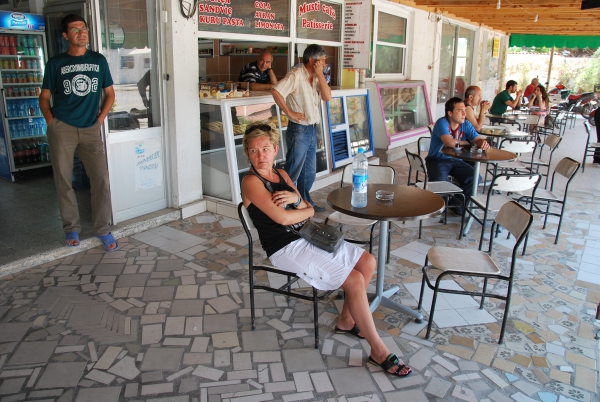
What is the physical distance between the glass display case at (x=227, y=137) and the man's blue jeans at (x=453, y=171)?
173cm

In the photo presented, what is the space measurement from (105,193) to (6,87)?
10.7 ft

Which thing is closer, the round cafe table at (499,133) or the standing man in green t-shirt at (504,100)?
the round cafe table at (499,133)

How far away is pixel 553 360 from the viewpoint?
2.72 metres

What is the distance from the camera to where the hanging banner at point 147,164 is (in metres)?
4.62

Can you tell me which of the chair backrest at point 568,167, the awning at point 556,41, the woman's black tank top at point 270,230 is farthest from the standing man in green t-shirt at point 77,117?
the awning at point 556,41

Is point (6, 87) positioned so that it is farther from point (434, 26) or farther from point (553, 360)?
point (434, 26)

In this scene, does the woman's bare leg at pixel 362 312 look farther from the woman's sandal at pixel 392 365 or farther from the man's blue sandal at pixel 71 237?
the man's blue sandal at pixel 71 237

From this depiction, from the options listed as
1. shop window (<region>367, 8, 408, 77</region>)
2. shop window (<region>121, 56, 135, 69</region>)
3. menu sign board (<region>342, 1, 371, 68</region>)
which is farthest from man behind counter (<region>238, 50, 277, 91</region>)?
shop window (<region>367, 8, 408, 77</region>)

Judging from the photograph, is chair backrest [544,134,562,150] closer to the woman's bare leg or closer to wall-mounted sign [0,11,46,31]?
the woman's bare leg

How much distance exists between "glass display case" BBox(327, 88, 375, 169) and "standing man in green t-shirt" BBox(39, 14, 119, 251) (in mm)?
3197

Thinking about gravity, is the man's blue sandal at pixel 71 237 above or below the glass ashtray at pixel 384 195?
below

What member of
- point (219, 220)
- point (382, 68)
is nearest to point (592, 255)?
point (219, 220)

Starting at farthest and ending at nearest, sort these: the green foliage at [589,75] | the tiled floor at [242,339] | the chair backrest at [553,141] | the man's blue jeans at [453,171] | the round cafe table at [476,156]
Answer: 1. the green foliage at [589,75]
2. the chair backrest at [553,141]
3. the man's blue jeans at [453,171]
4. the round cafe table at [476,156]
5. the tiled floor at [242,339]

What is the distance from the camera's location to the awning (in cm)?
1580
